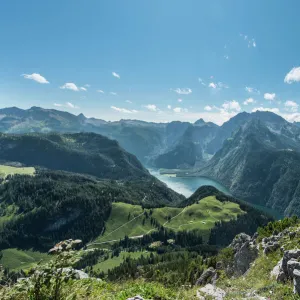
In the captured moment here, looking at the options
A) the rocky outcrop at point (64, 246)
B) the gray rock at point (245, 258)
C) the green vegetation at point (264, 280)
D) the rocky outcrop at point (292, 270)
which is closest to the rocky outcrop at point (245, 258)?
the gray rock at point (245, 258)

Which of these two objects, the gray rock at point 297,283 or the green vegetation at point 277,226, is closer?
the gray rock at point 297,283

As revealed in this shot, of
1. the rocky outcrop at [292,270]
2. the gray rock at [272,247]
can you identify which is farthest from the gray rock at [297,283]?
the gray rock at [272,247]

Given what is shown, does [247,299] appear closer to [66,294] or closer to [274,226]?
[66,294]

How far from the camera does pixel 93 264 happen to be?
19925 centimetres

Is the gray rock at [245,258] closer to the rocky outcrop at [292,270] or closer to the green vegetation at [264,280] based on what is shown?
the green vegetation at [264,280]

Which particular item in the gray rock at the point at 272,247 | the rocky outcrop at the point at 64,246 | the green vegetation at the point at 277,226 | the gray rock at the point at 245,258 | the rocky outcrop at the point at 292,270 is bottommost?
the gray rock at the point at 245,258

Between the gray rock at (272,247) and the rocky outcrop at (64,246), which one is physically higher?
the rocky outcrop at (64,246)

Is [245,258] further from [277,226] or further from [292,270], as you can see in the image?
[292,270]

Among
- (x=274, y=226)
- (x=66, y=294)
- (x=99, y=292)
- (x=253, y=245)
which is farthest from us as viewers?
(x=274, y=226)

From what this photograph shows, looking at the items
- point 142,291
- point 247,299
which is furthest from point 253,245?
point 142,291

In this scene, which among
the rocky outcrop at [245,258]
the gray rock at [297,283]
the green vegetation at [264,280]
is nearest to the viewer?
the gray rock at [297,283]

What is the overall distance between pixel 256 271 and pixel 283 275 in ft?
39.6

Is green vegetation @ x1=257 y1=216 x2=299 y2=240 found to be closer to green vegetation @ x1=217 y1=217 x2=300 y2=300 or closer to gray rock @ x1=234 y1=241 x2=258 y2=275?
green vegetation @ x1=217 y1=217 x2=300 y2=300

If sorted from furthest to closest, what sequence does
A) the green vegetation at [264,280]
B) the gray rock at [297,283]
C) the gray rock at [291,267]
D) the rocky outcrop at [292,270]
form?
the gray rock at [291,267] → the green vegetation at [264,280] → the rocky outcrop at [292,270] → the gray rock at [297,283]
